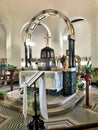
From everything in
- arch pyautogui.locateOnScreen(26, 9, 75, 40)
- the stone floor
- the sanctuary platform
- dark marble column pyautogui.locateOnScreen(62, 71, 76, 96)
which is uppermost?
arch pyautogui.locateOnScreen(26, 9, 75, 40)

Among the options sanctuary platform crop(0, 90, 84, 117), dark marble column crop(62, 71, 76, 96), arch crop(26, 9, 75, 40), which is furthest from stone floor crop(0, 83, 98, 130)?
arch crop(26, 9, 75, 40)

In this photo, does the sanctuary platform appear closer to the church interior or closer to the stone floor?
the church interior

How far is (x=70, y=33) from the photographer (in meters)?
6.29

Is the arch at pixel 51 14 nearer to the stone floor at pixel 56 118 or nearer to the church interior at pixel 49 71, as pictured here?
the church interior at pixel 49 71

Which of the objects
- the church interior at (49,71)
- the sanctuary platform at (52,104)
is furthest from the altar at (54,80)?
the sanctuary platform at (52,104)

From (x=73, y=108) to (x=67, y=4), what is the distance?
7.26 metres

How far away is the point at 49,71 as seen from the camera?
6.34m

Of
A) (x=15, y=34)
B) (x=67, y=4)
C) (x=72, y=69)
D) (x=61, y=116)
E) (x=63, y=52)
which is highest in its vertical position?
(x=67, y=4)

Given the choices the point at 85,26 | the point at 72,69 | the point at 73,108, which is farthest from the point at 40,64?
the point at 85,26

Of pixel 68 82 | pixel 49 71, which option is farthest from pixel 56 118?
pixel 49 71

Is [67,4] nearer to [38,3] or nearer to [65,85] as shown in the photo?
[38,3]

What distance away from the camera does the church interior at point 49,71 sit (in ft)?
12.4

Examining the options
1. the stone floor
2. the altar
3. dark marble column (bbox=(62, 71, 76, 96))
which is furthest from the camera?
dark marble column (bbox=(62, 71, 76, 96))

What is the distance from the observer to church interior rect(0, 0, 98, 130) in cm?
378
